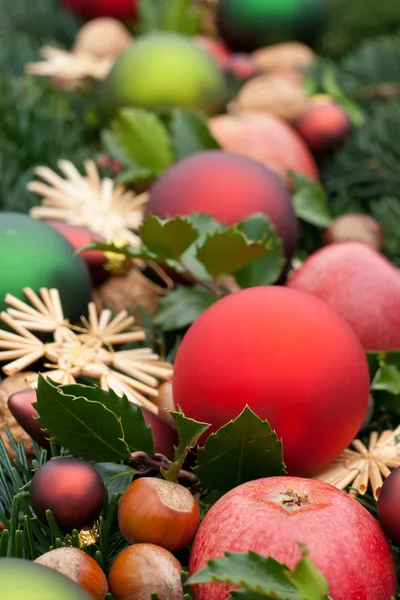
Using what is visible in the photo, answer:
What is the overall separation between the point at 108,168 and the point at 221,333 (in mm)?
524

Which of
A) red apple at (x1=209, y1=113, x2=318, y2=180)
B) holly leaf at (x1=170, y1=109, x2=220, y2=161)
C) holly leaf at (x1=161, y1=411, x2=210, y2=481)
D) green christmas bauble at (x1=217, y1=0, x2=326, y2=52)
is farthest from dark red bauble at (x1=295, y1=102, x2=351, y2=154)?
holly leaf at (x1=161, y1=411, x2=210, y2=481)

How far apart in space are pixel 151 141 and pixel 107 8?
23.8 inches

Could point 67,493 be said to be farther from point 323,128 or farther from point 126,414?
point 323,128

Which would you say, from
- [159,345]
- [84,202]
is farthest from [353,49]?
[159,345]

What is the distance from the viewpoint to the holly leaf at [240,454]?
553 millimetres

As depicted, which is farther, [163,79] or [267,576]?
[163,79]

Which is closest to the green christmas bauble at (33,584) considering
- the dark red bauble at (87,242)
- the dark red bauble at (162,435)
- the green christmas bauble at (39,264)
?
the dark red bauble at (162,435)

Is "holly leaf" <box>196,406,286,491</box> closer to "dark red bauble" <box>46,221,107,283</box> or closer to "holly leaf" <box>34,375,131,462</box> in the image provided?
"holly leaf" <box>34,375,131,462</box>

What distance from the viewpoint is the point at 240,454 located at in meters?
0.57

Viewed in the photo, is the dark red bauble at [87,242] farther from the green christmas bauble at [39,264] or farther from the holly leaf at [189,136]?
the holly leaf at [189,136]

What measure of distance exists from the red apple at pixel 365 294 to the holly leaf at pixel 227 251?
5cm

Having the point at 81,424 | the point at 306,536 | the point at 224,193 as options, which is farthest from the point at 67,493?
the point at 224,193

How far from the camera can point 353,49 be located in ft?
5.39

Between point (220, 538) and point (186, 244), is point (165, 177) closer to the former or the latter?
point (186, 244)
